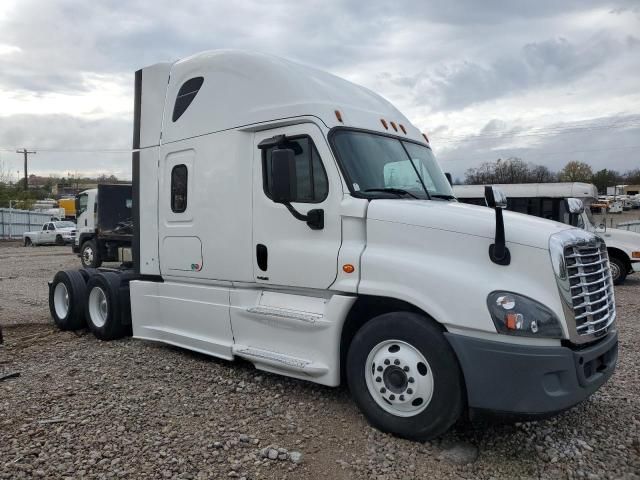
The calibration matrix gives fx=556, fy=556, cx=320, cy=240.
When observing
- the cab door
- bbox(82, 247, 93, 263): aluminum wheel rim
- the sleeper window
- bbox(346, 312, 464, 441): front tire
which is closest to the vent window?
the sleeper window

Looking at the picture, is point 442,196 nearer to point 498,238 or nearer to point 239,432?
point 498,238

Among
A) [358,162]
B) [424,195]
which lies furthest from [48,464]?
[424,195]

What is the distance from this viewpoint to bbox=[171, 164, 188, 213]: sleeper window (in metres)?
6.09

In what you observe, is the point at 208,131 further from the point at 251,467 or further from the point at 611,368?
the point at 611,368

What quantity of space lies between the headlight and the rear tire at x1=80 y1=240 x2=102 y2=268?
51.5 ft

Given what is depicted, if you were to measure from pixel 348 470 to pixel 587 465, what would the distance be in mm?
1665

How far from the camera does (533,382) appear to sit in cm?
373

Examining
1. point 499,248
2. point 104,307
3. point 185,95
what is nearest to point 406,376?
point 499,248

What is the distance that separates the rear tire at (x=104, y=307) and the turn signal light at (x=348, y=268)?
376cm

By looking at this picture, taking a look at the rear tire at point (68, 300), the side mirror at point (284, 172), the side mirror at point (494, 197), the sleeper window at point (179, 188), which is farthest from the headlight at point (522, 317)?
the rear tire at point (68, 300)

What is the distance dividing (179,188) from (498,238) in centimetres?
366

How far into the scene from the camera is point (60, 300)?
26.3 ft

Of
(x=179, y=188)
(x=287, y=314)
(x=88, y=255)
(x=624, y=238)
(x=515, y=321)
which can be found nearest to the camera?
(x=515, y=321)

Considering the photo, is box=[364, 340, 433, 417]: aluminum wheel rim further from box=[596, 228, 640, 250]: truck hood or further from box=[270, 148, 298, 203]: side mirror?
box=[596, 228, 640, 250]: truck hood
